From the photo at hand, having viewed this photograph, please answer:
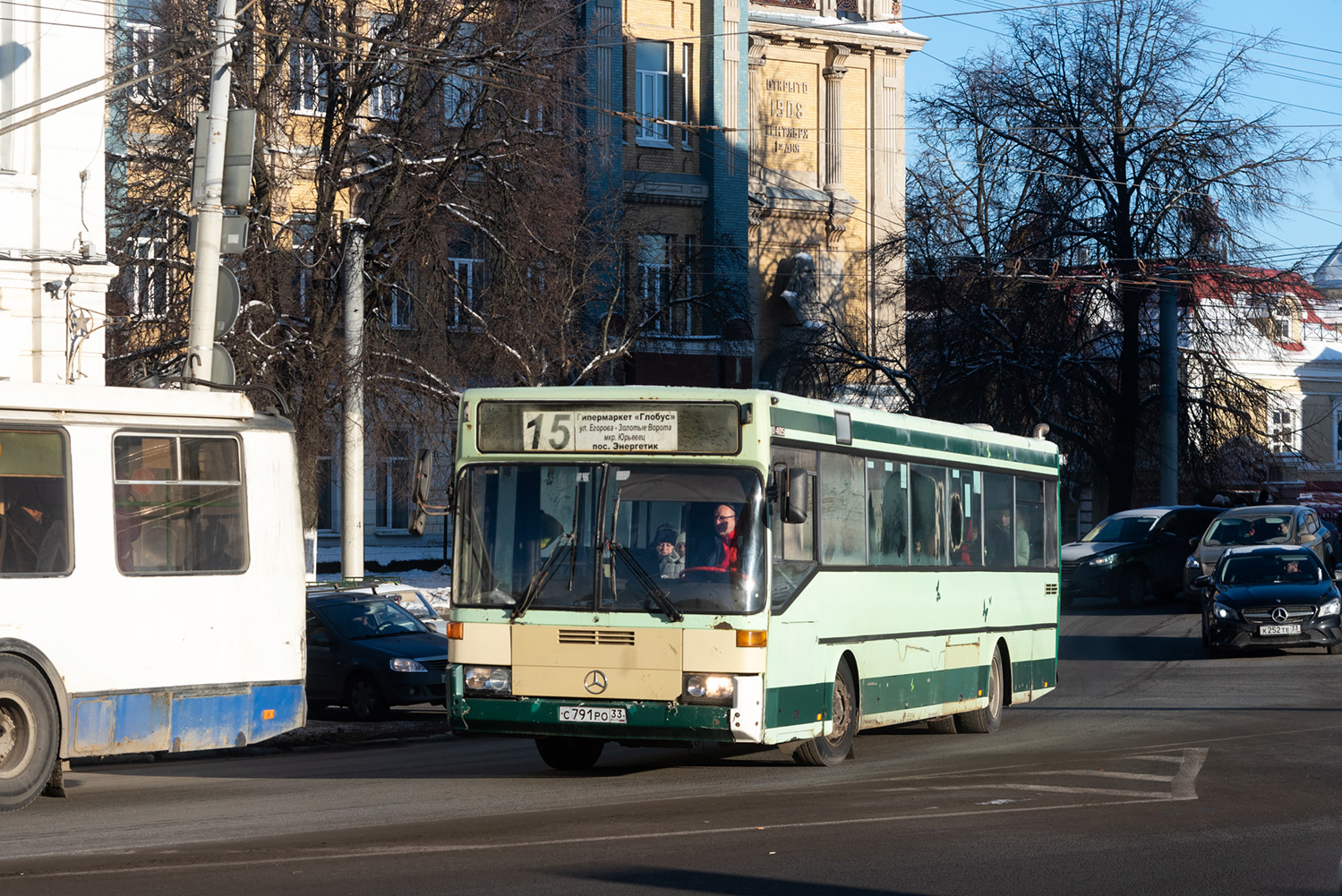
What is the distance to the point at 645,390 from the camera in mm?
12305

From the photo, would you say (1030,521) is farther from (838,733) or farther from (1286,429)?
(1286,429)

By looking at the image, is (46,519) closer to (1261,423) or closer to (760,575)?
(760,575)

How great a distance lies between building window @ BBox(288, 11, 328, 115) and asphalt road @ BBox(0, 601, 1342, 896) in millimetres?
15058

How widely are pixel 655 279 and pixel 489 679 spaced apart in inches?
1138

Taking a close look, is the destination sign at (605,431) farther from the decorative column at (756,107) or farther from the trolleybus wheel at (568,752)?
the decorative column at (756,107)

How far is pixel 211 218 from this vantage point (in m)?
16.8

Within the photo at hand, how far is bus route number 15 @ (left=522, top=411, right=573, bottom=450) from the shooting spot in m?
12.4

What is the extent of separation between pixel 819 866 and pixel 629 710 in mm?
3389

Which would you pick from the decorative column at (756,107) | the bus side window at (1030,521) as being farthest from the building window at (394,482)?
the bus side window at (1030,521)

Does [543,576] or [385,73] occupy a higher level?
[385,73]

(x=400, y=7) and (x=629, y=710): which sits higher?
(x=400, y=7)

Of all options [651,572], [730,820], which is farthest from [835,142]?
[730,820]

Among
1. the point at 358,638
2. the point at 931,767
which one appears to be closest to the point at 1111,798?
the point at 931,767

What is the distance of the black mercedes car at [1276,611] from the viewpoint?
24.2 metres
